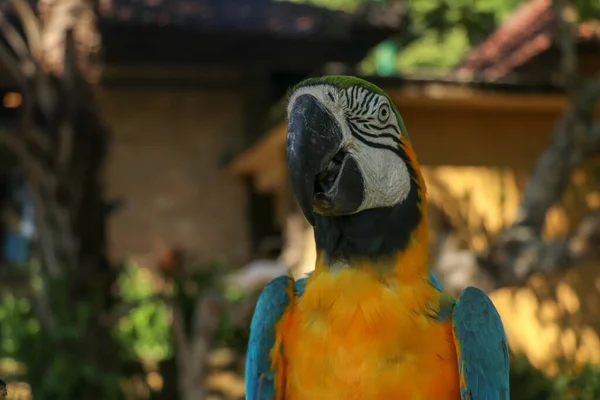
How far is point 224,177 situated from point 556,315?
368cm

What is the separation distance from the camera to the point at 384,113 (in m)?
1.49

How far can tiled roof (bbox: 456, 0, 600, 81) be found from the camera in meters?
5.19

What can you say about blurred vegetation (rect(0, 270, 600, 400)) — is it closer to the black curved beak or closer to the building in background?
Answer: the building in background

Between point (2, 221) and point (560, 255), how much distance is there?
5570mm

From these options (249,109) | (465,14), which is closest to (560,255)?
(465,14)

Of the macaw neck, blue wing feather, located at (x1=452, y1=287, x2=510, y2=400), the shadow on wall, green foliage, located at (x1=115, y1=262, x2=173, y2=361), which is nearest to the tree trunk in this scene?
green foliage, located at (x1=115, y1=262, x2=173, y2=361)

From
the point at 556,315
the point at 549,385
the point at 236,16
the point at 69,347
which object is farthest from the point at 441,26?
the point at 69,347

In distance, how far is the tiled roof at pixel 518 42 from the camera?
5188mm

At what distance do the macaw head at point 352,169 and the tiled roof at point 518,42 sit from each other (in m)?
3.84

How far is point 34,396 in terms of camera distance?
3207 millimetres

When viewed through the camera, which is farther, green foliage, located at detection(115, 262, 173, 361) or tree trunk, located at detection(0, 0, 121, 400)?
green foliage, located at detection(115, 262, 173, 361)

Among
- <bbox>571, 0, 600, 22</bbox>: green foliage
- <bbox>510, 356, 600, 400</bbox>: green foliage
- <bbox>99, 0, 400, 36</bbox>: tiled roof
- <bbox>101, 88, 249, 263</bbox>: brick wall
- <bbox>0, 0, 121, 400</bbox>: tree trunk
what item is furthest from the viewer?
<bbox>101, 88, 249, 263</bbox>: brick wall

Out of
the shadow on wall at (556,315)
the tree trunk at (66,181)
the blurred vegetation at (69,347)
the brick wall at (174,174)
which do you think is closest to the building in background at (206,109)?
the brick wall at (174,174)

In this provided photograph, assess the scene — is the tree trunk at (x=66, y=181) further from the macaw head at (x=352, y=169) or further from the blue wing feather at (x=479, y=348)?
the blue wing feather at (x=479, y=348)
